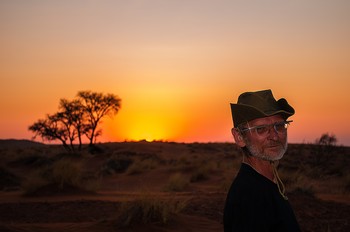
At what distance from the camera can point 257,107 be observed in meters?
2.89

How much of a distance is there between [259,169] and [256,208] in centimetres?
46

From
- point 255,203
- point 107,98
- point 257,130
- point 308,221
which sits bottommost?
point 308,221

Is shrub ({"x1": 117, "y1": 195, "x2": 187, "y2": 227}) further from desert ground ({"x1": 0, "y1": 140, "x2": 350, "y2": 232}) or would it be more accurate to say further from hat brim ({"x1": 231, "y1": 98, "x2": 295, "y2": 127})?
hat brim ({"x1": 231, "y1": 98, "x2": 295, "y2": 127})

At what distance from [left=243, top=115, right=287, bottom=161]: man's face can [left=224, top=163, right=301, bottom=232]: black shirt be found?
22cm

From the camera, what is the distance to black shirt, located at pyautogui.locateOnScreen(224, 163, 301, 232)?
8.06 ft

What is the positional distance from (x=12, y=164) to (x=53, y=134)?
1231cm

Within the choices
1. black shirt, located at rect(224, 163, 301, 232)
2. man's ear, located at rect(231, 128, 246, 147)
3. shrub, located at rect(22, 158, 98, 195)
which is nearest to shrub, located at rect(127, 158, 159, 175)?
shrub, located at rect(22, 158, 98, 195)

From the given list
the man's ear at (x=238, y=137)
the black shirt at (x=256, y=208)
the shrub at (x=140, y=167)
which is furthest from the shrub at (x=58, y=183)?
the black shirt at (x=256, y=208)

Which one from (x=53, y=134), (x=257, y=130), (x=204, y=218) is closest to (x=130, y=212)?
(x=204, y=218)

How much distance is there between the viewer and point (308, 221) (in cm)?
1094

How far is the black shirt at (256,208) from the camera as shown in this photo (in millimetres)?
2457

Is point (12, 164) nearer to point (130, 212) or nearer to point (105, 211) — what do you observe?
point (105, 211)

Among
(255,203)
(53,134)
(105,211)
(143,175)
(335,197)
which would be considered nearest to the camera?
(255,203)

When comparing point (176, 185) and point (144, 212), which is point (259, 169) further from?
point (176, 185)
